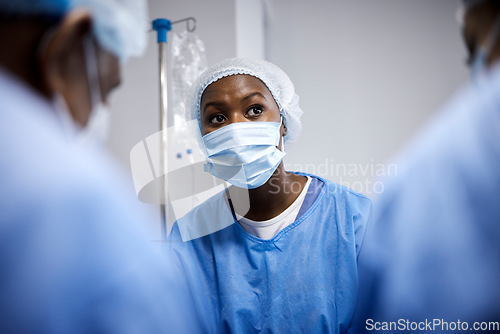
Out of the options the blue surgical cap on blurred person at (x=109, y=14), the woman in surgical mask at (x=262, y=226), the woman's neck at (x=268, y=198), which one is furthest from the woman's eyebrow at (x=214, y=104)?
the blue surgical cap on blurred person at (x=109, y=14)

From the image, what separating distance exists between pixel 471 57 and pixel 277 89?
1.75 ft

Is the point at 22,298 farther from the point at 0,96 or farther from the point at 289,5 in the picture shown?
the point at 289,5

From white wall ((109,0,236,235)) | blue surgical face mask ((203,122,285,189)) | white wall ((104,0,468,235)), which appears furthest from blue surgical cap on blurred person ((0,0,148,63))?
blue surgical face mask ((203,122,285,189))

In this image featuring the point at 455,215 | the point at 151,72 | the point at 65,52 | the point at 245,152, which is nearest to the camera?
the point at 65,52

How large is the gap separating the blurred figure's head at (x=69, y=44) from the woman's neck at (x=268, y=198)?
584 millimetres

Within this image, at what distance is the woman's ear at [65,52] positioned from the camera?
1.12 feet

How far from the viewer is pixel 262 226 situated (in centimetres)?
89

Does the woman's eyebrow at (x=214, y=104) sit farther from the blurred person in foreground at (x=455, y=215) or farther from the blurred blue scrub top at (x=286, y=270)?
the blurred person in foreground at (x=455, y=215)

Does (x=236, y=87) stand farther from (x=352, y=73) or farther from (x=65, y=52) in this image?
(x=65, y=52)

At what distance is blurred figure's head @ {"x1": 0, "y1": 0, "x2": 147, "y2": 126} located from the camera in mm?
335

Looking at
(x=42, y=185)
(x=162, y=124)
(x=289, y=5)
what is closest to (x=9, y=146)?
(x=42, y=185)

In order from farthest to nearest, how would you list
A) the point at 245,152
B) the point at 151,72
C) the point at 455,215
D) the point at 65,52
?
the point at 151,72 < the point at 245,152 < the point at 455,215 < the point at 65,52

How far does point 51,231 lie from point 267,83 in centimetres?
66

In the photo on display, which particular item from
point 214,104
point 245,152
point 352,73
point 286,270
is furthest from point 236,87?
point 286,270
